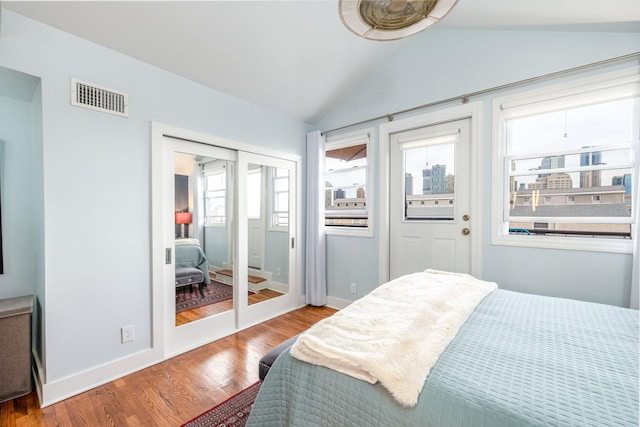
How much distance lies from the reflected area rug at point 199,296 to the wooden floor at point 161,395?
0.40m

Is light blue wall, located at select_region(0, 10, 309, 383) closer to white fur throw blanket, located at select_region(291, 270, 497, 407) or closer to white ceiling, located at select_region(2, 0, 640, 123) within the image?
white ceiling, located at select_region(2, 0, 640, 123)

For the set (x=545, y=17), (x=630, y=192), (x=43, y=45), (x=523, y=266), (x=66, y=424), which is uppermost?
(x=545, y=17)

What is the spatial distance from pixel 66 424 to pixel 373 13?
113 inches

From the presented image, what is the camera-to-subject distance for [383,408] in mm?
856

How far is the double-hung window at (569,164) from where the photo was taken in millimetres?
1983

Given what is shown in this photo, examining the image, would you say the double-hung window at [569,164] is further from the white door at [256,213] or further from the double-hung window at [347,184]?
the white door at [256,213]

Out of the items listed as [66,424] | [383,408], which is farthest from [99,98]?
[383,408]

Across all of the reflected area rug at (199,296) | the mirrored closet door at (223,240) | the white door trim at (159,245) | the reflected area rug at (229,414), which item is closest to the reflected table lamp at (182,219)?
the mirrored closet door at (223,240)

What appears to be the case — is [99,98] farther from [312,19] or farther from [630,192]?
[630,192]

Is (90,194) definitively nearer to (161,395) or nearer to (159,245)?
(159,245)

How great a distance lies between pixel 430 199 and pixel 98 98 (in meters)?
3.00

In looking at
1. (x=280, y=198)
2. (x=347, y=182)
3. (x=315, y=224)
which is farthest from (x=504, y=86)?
(x=280, y=198)

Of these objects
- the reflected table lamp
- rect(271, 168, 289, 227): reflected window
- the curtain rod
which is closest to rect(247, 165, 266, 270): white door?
rect(271, 168, 289, 227): reflected window

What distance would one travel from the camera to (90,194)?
1960 mm
